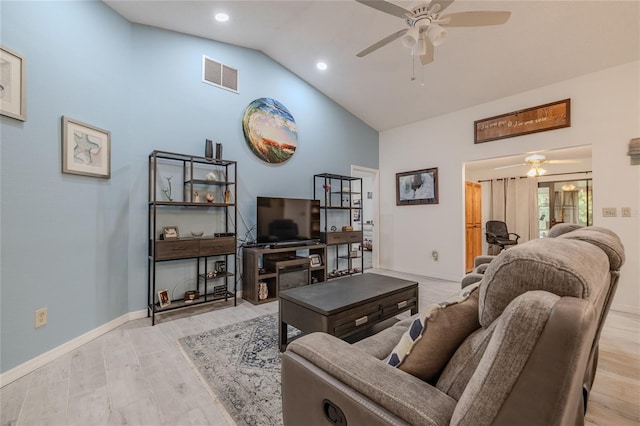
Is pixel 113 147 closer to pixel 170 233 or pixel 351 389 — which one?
pixel 170 233

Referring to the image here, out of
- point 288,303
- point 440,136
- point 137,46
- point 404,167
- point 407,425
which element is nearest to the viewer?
point 407,425

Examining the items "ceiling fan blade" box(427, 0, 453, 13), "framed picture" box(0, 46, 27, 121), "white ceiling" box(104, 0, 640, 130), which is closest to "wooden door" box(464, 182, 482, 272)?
"white ceiling" box(104, 0, 640, 130)

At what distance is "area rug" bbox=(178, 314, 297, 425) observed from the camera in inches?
64.8

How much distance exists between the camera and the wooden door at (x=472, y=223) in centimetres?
550

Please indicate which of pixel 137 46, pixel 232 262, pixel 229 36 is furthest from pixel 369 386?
pixel 229 36

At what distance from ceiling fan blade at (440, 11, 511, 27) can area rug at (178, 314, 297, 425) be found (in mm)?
2939

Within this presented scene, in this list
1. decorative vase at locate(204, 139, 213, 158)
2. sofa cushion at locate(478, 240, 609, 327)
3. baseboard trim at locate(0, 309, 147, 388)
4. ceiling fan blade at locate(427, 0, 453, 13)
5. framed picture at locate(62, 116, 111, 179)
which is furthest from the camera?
decorative vase at locate(204, 139, 213, 158)

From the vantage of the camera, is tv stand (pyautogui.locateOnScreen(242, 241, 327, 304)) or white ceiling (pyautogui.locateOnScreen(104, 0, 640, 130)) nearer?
white ceiling (pyautogui.locateOnScreen(104, 0, 640, 130))

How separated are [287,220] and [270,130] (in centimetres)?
135

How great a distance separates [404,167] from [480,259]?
8.69 ft

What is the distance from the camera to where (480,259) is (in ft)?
10.9

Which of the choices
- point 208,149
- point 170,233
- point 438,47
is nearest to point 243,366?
point 170,233

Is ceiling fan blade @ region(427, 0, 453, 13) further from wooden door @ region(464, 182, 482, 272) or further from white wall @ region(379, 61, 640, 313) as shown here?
wooden door @ region(464, 182, 482, 272)

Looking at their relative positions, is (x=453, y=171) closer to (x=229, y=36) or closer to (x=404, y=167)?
(x=404, y=167)
